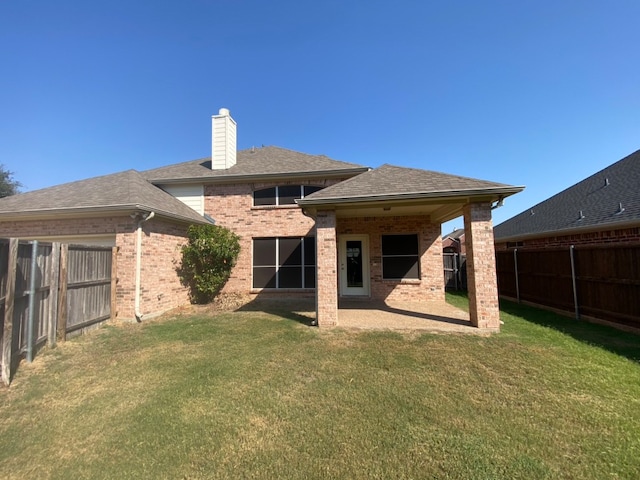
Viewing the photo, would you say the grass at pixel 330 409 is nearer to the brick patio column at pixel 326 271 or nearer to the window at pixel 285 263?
the brick patio column at pixel 326 271

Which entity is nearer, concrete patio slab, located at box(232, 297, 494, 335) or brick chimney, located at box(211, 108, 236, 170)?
concrete patio slab, located at box(232, 297, 494, 335)

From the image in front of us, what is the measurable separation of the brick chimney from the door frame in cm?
596

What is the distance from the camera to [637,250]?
20.8ft

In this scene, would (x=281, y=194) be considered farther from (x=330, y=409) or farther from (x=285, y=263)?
(x=330, y=409)

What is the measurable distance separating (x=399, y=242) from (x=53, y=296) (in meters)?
9.63

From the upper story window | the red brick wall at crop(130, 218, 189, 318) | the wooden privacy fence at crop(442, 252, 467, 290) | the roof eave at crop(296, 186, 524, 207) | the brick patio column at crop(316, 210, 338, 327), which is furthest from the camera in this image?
the wooden privacy fence at crop(442, 252, 467, 290)

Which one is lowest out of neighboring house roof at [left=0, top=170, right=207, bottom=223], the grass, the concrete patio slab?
the grass

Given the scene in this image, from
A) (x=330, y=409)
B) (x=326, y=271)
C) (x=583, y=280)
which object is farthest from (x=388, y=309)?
(x=330, y=409)

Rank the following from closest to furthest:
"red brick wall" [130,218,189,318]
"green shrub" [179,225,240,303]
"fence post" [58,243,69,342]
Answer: "fence post" [58,243,69,342] → "red brick wall" [130,218,189,318] → "green shrub" [179,225,240,303]

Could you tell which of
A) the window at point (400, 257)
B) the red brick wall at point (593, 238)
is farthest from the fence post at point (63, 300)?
the red brick wall at point (593, 238)

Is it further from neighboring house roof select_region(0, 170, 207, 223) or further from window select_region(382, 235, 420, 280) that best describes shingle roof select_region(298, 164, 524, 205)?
neighboring house roof select_region(0, 170, 207, 223)

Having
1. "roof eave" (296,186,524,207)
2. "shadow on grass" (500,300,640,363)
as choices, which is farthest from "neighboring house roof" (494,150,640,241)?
"roof eave" (296,186,524,207)

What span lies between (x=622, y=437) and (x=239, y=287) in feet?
34.0

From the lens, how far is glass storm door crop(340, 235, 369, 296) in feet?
36.4
